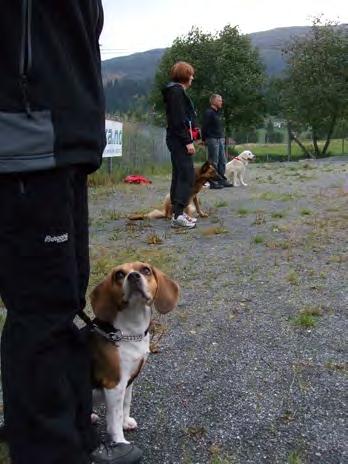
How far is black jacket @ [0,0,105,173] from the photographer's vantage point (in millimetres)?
1420

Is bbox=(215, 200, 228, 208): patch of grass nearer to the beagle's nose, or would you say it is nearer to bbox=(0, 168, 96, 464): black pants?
the beagle's nose

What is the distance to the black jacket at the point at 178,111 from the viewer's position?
20.5ft

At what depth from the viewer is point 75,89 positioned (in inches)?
60.2

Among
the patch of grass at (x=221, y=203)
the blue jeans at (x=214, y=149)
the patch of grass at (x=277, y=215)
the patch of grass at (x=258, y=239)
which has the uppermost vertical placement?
the blue jeans at (x=214, y=149)

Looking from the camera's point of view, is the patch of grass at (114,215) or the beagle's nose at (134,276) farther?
the patch of grass at (114,215)

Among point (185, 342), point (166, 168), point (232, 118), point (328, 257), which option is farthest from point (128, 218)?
point (232, 118)

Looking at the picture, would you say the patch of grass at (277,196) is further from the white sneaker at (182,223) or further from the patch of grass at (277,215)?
the white sneaker at (182,223)

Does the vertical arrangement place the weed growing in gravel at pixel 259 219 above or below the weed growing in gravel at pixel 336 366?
below

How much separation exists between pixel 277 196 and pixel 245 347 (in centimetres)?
707

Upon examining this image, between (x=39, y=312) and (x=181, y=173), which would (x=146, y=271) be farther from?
(x=181, y=173)

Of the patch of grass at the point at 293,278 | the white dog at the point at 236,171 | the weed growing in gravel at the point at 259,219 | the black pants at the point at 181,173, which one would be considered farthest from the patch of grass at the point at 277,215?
the white dog at the point at 236,171

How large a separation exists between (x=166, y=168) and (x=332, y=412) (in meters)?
15.6

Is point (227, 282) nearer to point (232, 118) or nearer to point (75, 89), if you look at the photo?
point (75, 89)

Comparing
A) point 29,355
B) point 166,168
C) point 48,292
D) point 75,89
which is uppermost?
point 75,89
